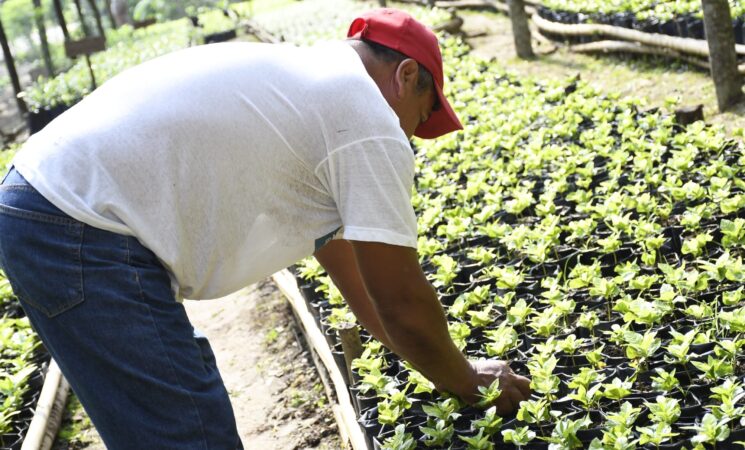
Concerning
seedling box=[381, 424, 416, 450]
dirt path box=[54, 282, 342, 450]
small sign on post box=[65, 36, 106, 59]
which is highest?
small sign on post box=[65, 36, 106, 59]

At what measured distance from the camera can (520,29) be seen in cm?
1039

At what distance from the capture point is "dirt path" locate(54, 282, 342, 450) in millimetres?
4168

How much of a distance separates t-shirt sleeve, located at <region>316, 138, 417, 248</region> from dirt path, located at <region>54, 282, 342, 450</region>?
84.1 inches

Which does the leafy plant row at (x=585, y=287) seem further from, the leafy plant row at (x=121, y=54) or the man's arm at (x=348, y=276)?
the leafy plant row at (x=121, y=54)

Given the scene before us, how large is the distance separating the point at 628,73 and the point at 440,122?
6648mm

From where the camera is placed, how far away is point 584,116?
243 inches

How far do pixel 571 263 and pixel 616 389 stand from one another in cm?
133

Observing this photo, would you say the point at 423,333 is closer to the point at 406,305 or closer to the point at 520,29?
the point at 406,305

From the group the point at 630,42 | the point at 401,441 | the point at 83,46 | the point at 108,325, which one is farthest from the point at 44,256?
the point at 83,46

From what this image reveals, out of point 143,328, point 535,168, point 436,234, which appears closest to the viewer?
point 143,328

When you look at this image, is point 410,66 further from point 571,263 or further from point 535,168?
point 535,168

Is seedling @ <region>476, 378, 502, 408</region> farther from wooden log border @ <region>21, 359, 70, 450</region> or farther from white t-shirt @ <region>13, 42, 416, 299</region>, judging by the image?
wooden log border @ <region>21, 359, 70, 450</region>

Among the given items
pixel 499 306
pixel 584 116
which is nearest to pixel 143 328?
pixel 499 306

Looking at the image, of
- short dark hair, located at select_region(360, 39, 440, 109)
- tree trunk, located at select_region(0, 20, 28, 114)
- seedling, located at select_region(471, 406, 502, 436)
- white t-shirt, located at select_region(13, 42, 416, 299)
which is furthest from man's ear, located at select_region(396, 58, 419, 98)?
tree trunk, located at select_region(0, 20, 28, 114)
